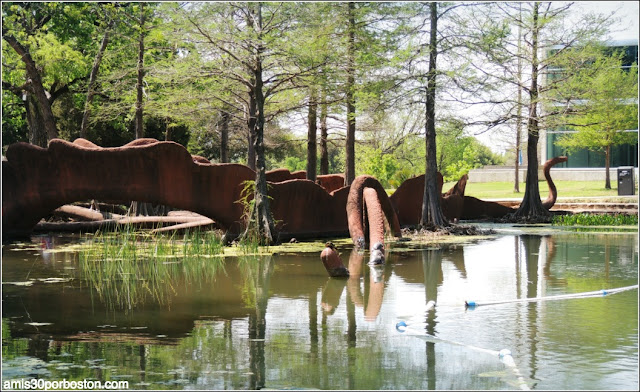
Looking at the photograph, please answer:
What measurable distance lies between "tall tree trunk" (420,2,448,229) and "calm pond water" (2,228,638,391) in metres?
7.40

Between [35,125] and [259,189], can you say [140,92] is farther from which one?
[259,189]

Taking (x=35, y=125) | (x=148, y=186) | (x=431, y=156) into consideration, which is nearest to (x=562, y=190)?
(x=431, y=156)

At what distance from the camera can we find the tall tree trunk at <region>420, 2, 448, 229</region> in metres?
22.5

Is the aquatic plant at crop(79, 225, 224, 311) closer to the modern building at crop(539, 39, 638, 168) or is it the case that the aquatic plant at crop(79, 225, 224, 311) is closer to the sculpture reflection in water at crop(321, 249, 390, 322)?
the sculpture reflection in water at crop(321, 249, 390, 322)

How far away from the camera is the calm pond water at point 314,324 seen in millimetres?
6898

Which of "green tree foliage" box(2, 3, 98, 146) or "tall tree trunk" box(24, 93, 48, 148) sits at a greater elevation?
"green tree foliage" box(2, 3, 98, 146)

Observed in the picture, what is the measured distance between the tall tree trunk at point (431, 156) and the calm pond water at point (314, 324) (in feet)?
24.3

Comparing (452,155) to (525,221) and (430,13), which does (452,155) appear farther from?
(430,13)

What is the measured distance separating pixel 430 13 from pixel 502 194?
68.9ft

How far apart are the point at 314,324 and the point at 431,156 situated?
14859 millimetres

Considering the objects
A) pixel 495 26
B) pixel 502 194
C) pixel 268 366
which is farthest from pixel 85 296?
pixel 502 194

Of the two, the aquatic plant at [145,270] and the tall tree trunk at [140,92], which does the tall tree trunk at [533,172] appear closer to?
the tall tree trunk at [140,92]

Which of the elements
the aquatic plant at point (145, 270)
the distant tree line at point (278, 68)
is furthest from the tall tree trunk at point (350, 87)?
the aquatic plant at point (145, 270)

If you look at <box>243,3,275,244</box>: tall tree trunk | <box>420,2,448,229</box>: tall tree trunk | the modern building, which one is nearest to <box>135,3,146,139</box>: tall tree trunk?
<box>243,3,275,244</box>: tall tree trunk
